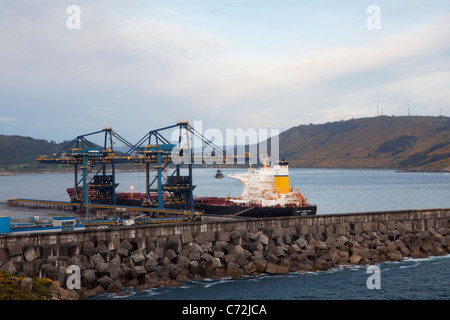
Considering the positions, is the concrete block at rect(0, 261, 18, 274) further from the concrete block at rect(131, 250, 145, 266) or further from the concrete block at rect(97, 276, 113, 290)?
the concrete block at rect(131, 250, 145, 266)

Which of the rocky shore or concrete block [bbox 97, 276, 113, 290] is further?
the rocky shore

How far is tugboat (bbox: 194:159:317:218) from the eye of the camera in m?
50.1

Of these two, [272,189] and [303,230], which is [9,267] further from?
[272,189]

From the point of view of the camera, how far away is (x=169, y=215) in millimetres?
50500

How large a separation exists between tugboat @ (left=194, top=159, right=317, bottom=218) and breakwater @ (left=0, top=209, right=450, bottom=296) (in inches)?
503

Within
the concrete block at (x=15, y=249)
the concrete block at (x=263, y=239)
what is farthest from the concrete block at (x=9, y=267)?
the concrete block at (x=263, y=239)

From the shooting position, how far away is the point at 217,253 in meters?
30.1

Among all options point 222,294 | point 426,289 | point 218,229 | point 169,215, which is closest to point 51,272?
point 222,294

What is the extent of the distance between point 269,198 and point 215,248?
828 inches

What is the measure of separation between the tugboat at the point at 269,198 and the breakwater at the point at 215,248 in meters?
12.8

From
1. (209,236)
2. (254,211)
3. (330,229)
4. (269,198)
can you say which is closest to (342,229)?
(330,229)

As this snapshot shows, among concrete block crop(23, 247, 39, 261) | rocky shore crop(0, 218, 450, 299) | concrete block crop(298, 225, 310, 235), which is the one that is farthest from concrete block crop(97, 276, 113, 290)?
concrete block crop(298, 225, 310, 235)

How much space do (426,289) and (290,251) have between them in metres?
8.31
